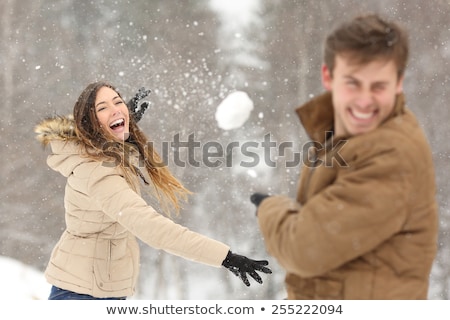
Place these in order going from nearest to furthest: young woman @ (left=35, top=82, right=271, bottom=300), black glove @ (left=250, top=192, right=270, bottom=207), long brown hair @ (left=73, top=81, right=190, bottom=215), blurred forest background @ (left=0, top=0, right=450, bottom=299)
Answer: black glove @ (left=250, top=192, right=270, bottom=207) < young woman @ (left=35, top=82, right=271, bottom=300) < long brown hair @ (left=73, top=81, right=190, bottom=215) < blurred forest background @ (left=0, top=0, right=450, bottom=299)

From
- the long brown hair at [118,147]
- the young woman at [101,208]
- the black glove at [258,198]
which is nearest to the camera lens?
the black glove at [258,198]

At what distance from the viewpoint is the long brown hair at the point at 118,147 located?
2.10m

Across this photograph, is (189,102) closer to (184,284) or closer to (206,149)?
(206,149)

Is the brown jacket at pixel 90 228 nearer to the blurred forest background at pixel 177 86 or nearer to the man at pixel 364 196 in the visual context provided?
the man at pixel 364 196

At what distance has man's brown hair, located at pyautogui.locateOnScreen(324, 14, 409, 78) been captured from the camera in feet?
3.67

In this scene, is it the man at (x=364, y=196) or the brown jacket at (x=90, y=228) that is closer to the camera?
the man at (x=364, y=196)

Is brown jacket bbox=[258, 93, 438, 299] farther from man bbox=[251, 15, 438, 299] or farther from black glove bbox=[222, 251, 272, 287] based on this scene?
black glove bbox=[222, 251, 272, 287]

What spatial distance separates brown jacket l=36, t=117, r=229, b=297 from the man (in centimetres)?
74

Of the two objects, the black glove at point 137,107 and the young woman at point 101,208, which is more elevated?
the black glove at point 137,107

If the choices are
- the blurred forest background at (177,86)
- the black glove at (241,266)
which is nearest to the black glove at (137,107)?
the black glove at (241,266)

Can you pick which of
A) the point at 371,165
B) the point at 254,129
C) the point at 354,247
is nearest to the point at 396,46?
the point at 371,165

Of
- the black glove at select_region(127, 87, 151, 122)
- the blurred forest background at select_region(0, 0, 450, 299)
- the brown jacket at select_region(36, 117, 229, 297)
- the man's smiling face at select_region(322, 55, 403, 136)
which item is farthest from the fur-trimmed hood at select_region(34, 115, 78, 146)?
the blurred forest background at select_region(0, 0, 450, 299)

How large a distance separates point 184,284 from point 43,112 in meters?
1.78

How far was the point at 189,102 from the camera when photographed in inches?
187
